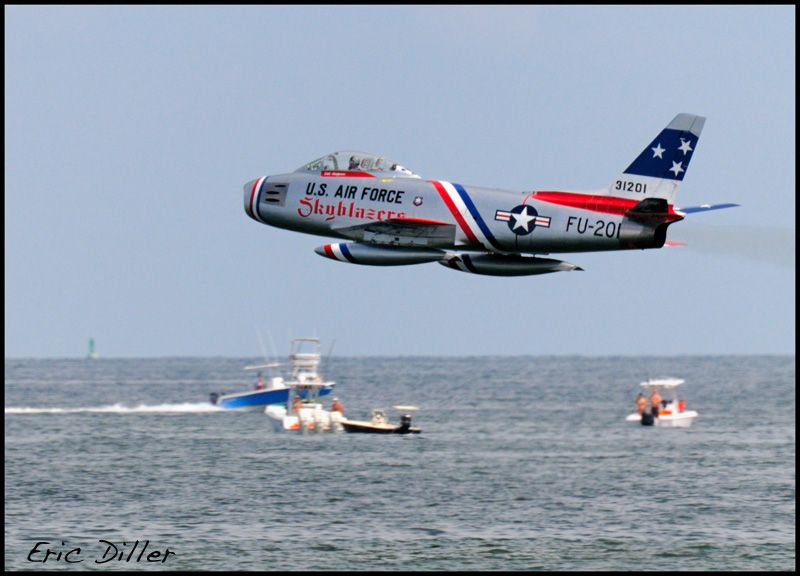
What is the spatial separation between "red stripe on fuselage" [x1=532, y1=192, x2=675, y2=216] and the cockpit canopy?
4.37 meters

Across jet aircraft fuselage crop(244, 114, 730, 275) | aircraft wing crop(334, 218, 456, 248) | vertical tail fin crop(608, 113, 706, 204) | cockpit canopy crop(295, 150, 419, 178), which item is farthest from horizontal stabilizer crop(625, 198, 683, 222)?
cockpit canopy crop(295, 150, 419, 178)

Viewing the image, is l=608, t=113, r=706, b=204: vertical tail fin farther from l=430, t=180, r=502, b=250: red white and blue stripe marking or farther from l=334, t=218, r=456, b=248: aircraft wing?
l=334, t=218, r=456, b=248: aircraft wing

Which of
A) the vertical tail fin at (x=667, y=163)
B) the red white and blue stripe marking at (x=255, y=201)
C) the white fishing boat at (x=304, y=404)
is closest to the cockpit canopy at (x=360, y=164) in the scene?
the red white and blue stripe marking at (x=255, y=201)

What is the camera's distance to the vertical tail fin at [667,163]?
37438mm

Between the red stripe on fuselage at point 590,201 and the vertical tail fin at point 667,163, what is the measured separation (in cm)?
31

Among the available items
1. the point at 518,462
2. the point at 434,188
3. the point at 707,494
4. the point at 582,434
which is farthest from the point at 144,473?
the point at 434,188

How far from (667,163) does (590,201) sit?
7.25 ft

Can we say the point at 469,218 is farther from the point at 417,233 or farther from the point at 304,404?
the point at 304,404

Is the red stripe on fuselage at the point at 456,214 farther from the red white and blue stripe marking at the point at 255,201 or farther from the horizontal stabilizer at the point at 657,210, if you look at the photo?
the red white and blue stripe marking at the point at 255,201

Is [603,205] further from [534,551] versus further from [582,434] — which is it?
[582,434]

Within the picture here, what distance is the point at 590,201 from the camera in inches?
1478

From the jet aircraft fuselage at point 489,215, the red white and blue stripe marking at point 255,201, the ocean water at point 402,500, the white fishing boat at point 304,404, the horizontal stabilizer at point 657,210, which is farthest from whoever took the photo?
the white fishing boat at point 304,404

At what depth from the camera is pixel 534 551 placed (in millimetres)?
79188

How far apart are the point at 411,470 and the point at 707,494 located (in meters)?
24.5
